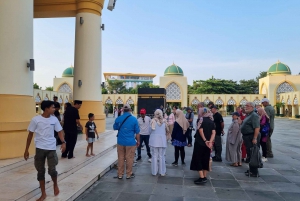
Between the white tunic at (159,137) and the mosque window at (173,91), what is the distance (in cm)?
3744

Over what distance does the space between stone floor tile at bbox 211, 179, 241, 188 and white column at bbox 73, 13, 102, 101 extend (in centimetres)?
745

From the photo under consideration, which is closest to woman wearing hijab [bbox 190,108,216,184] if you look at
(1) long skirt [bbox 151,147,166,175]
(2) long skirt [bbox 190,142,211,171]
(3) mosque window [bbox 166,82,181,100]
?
(2) long skirt [bbox 190,142,211,171]

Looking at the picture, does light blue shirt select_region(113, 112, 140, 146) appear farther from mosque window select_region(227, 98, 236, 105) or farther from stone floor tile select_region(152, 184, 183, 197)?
mosque window select_region(227, 98, 236, 105)

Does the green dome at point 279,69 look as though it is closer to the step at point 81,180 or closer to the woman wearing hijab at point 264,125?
the woman wearing hijab at point 264,125

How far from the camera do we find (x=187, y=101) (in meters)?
43.6

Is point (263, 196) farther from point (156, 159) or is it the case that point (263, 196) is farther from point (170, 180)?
point (156, 159)

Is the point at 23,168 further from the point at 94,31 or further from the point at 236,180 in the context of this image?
the point at 94,31

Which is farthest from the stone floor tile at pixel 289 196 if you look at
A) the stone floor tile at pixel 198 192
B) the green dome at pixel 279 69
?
the green dome at pixel 279 69

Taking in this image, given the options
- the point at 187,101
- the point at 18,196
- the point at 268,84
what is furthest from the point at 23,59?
the point at 268,84

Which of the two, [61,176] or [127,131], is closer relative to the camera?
[61,176]

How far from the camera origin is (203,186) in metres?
4.93

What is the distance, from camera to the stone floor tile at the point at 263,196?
427 centimetres

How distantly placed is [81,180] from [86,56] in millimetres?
7286

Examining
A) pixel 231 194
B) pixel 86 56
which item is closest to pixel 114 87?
pixel 86 56
